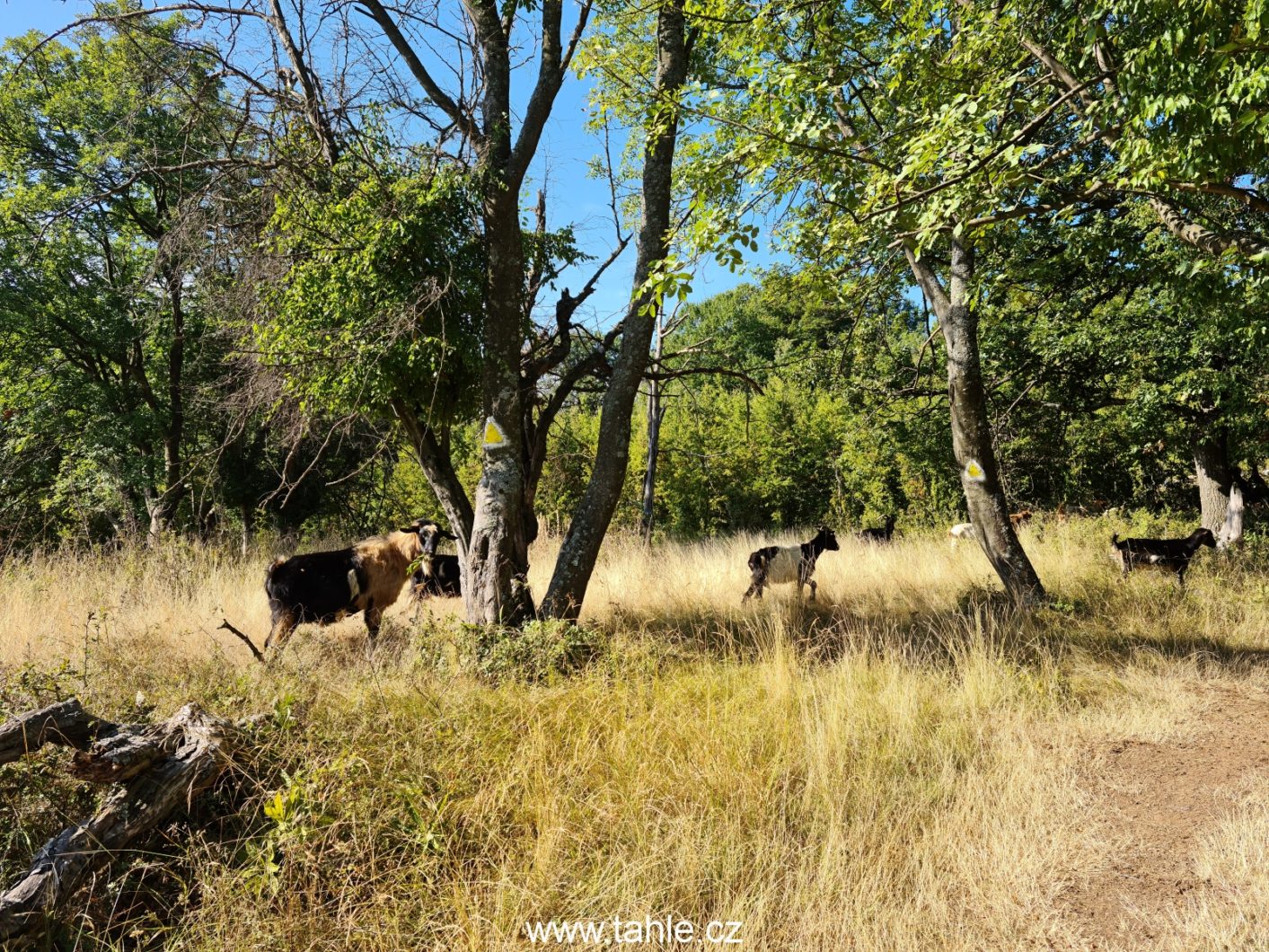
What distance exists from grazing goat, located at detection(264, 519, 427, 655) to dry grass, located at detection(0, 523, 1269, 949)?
0.34 meters

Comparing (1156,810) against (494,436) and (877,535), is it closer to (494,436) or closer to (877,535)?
(494,436)

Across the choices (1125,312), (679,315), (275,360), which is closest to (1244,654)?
(1125,312)

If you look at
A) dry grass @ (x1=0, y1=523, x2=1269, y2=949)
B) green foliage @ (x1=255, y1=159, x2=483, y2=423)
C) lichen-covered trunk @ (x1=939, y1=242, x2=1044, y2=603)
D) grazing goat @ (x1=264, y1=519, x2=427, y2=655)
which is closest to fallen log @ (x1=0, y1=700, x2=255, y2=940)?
dry grass @ (x1=0, y1=523, x2=1269, y2=949)

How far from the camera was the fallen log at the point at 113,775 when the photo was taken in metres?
2.37

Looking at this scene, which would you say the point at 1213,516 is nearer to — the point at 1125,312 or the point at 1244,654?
the point at 1125,312

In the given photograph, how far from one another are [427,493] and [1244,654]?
59.6 feet

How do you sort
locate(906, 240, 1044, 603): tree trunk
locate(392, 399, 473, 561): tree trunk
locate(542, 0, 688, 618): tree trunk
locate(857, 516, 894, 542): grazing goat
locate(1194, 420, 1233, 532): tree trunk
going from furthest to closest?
locate(857, 516, 894, 542): grazing goat, locate(1194, 420, 1233, 532): tree trunk, locate(906, 240, 1044, 603): tree trunk, locate(392, 399, 473, 561): tree trunk, locate(542, 0, 688, 618): tree trunk

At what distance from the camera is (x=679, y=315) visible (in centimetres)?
1006

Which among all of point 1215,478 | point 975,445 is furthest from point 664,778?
point 1215,478

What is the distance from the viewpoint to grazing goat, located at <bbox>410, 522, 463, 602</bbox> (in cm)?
681

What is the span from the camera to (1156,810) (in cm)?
370

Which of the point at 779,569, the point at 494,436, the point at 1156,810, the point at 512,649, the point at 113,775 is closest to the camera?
the point at 113,775

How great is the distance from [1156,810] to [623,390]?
471 centimetres

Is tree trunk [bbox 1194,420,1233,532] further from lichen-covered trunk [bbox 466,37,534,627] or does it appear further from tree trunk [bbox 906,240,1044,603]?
lichen-covered trunk [bbox 466,37,534,627]
